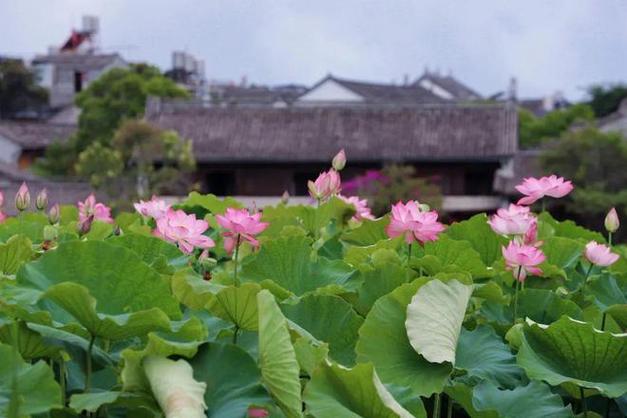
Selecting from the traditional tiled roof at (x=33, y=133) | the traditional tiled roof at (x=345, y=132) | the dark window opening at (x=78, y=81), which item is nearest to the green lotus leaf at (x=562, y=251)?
the traditional tiled roof at (x=345, y=132)

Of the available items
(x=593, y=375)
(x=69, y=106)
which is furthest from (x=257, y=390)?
(x=69, y=106)

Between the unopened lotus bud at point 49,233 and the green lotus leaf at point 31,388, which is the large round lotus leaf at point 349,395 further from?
the unopened lotus bud at point 49,233

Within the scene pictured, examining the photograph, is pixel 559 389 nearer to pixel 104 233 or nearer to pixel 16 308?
pixel 16 308

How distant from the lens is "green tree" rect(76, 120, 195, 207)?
53.2 ft

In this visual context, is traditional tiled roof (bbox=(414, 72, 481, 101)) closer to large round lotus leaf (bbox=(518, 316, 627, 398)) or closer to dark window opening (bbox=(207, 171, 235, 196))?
dark window opening (bbox=(207, 171, 235, 196))

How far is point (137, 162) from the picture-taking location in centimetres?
1698

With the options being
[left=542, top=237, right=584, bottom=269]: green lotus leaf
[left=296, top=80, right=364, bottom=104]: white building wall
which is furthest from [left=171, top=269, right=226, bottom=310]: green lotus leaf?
[left=296, top=80, right=364, bottom=104]: white building wall

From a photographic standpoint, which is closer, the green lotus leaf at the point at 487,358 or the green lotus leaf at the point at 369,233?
the green lotus leaf at the point at 487,358

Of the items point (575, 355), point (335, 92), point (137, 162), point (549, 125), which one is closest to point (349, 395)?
point (575, 355)

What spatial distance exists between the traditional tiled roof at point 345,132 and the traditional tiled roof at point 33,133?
11.2m

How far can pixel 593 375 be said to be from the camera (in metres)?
→ 1.04

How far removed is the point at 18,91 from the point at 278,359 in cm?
3815

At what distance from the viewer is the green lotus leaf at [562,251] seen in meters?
1.50

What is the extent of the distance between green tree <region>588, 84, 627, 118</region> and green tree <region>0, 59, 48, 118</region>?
64.5 ft
